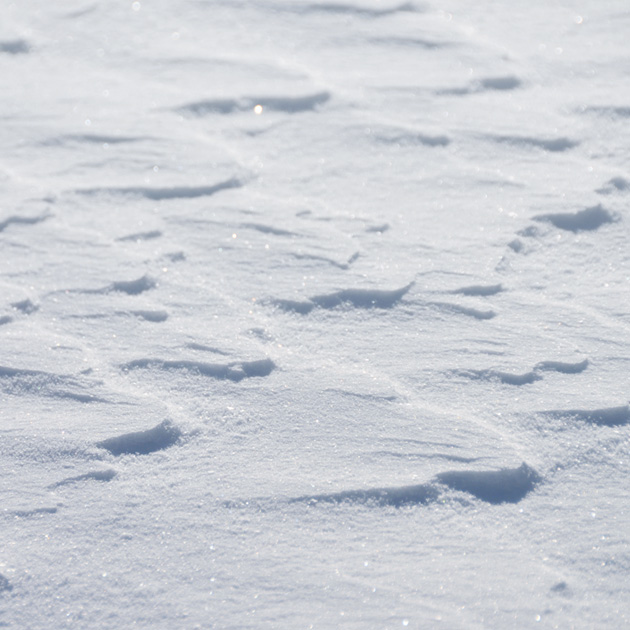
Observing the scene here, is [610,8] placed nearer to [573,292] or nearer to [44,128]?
[573,292]

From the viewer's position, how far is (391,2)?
3.06 metres

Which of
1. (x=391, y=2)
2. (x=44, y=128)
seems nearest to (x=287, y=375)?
(x=44, y=128)

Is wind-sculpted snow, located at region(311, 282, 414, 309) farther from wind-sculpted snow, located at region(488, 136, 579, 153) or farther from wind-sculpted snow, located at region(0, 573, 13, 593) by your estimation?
wind-sculpted snow, located at region(0, 573, 13, 593)

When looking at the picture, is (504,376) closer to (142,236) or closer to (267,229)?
(267,229)

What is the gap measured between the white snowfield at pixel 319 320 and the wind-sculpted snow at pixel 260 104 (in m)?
0.01

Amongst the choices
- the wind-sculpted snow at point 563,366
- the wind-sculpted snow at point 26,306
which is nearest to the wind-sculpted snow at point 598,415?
the wind-sculpted snow at point 563,366

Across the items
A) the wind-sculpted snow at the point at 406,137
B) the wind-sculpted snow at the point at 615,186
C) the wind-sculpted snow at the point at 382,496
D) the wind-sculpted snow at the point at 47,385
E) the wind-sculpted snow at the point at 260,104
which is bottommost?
the wind-sculpted snow at the point at 382,496

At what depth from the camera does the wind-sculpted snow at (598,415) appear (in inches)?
61.2

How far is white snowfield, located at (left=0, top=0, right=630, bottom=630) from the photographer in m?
1.35

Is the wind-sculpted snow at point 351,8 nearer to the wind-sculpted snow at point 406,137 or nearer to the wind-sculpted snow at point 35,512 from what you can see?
the wind-sculpted snow at point 406,137

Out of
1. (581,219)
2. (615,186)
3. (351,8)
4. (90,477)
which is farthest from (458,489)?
(351,8)

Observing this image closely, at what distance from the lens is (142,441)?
1.58 metres

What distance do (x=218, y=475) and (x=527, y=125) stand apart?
1482mm

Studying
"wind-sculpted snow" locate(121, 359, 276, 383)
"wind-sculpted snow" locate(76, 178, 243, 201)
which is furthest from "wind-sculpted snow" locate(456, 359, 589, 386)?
"wind-sculpted snow" locate(76, 178, 243, 201)
